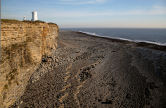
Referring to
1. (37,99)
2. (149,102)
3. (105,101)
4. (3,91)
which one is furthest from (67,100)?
(149,102)

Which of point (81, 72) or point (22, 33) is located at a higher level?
point (22, 33)

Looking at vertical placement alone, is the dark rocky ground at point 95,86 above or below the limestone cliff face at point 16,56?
below

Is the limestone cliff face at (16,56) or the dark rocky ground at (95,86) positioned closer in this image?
the limestone cliff face at (16,56)

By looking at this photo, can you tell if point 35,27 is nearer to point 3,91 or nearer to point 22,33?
point 22,33

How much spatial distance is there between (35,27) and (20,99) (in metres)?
6.49

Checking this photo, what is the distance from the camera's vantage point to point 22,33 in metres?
9.54

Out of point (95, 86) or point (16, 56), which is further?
point (95, 86)

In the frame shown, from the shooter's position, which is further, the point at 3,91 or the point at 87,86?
the point at 87,86

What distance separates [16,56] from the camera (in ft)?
28.3

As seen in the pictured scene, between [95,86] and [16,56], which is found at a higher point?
[16,56]

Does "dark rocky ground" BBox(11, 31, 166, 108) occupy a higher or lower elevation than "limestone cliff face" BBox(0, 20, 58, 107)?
lower

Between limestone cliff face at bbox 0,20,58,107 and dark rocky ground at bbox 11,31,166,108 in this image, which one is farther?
dark rocky ground at bbox 11,31,166,108

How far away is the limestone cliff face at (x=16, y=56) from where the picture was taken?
732cm

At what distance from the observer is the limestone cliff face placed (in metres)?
7.32
